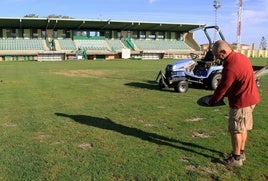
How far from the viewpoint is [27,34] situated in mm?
58469

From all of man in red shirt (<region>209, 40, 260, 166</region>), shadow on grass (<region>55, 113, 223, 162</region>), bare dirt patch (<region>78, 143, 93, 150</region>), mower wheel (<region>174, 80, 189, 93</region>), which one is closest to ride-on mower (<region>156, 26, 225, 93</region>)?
mower wheel (<region>174, 80, 189, 93</region>)

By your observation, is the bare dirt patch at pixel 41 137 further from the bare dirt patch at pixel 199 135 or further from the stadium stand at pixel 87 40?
the stadium stand at pixel 87 40

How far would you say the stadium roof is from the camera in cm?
5440

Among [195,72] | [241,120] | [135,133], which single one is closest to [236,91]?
[241,120]

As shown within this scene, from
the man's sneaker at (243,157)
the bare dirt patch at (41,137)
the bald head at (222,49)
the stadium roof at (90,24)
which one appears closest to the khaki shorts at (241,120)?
the man's sneaker at (243,157)

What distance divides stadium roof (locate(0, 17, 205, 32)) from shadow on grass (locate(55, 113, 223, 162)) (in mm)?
48909

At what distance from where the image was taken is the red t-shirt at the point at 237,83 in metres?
4.86

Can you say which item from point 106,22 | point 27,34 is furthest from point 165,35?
point 27,34

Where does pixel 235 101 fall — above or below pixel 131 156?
above

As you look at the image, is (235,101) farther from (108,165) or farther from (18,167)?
(18,167)

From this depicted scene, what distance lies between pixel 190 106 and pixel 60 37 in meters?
53.2

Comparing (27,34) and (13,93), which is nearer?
(13,93)

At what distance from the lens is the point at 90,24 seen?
2340 inches

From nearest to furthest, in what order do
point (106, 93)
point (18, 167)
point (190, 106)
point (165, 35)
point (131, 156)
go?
point (18, 167) < point (131, 156) < point (190, 106) < point (106, 93) < point (165, 35)
